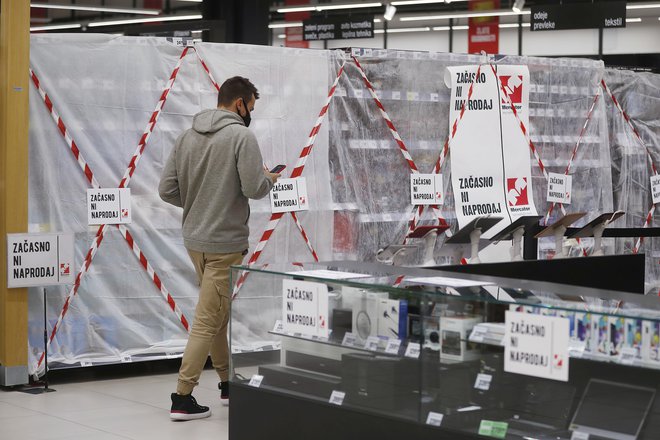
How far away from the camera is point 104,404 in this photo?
5695 mm

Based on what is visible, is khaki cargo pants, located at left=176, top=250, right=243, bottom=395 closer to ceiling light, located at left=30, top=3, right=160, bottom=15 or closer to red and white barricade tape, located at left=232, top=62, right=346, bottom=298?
red and white barricade tape, located at left=232, top=62, right=346, bottom=298

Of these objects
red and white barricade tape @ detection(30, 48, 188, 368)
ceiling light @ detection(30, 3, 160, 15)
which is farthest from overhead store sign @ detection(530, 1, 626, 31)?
red and white barricade tape @ detection(30, 48, 188, 368)

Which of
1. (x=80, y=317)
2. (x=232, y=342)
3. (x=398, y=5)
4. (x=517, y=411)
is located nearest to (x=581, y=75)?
(x=80, y=317)

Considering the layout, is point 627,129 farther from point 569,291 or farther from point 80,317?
point 569,291

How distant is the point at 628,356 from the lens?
111 inches

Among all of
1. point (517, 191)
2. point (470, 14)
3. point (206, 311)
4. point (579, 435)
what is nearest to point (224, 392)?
point (206, 311)

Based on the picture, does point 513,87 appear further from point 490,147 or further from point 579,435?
point 579,435

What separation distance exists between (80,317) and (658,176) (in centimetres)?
509

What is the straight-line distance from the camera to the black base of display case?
3.31 m

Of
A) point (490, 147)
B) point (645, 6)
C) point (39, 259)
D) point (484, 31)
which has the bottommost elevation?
point (39, 259)

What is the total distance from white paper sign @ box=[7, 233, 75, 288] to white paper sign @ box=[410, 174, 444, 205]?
8.24 feet

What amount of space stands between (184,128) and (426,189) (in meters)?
1.82

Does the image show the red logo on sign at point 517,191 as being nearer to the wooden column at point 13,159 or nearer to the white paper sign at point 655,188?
the white paper sign at point 655,188

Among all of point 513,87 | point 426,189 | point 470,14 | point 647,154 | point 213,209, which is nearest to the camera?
point 213,209
